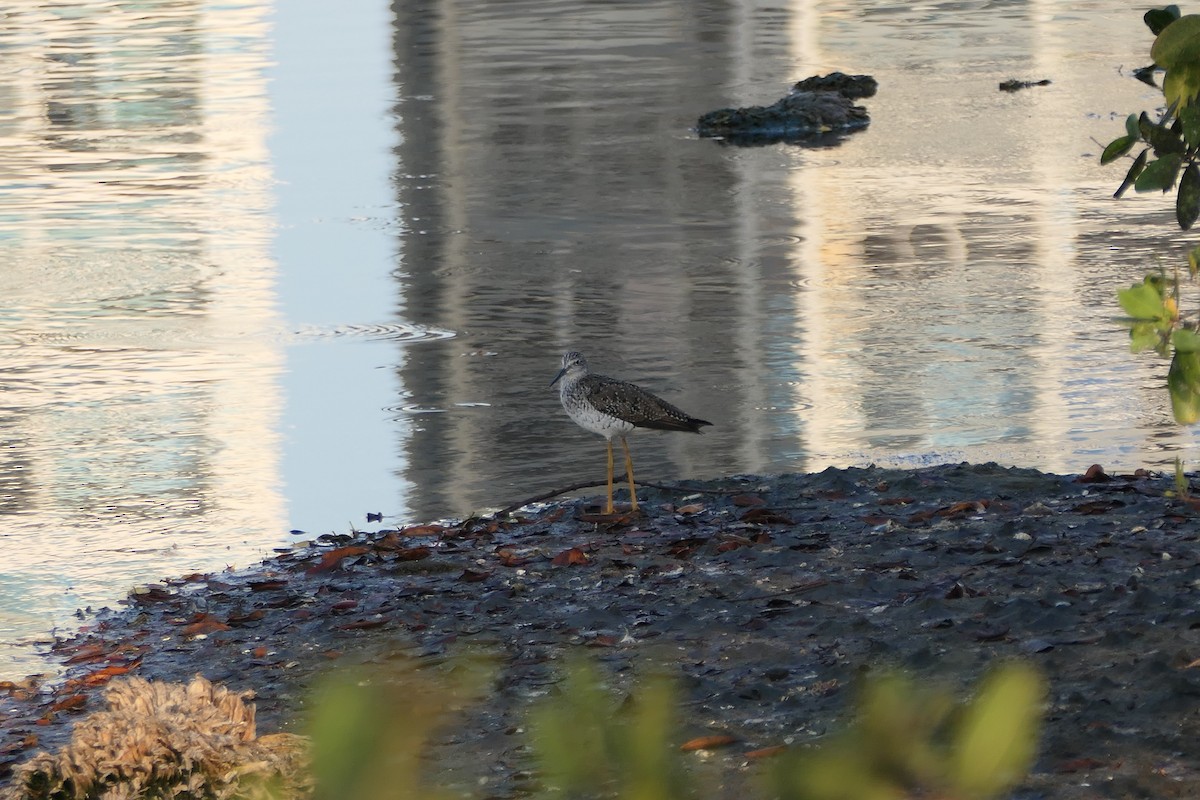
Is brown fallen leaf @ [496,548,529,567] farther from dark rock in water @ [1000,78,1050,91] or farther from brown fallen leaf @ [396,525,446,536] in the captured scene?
dark rock in water @ [1000,78,1050,91]

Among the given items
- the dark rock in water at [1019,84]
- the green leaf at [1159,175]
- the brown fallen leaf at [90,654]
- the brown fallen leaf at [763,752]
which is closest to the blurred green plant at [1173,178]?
the green leaf at [1159,175]

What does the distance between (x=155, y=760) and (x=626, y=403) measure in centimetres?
368

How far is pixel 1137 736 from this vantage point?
4758 millimetres

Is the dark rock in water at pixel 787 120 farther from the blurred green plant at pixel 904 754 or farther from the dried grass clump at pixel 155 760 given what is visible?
the blurred green plant at pixel 904 754

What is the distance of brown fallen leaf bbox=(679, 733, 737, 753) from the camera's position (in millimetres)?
5012

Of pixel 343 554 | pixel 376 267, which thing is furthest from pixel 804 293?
pixel 343 554

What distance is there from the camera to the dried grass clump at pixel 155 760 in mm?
4270

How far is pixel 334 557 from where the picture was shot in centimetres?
758

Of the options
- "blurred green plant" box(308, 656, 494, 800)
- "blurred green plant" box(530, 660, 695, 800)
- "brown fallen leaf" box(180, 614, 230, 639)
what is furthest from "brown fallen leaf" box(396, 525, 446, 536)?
"blurred green plant" box(530, 660, 695, 800)

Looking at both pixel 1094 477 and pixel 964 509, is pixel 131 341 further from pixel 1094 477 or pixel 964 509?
pixel 1094 477

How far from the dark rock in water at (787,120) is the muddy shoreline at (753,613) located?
11.7m

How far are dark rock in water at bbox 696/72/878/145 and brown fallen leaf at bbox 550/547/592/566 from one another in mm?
12457

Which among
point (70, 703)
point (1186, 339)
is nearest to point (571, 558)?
point (70, 703)

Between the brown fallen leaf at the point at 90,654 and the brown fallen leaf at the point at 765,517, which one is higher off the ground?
the brown fallen leaf at the point at 765,517
